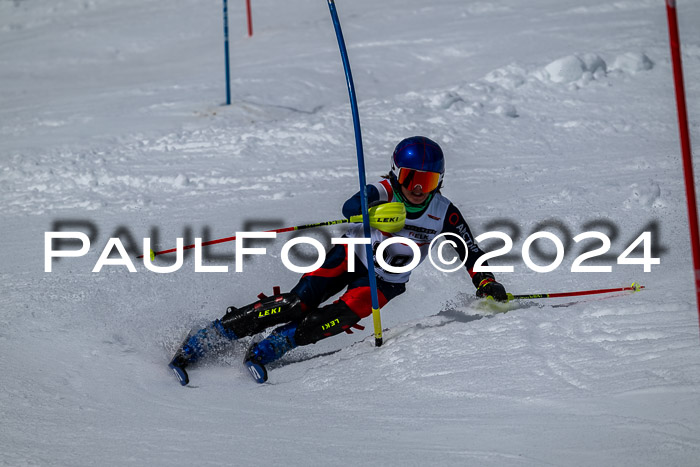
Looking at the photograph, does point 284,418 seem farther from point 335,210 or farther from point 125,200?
point 125,200

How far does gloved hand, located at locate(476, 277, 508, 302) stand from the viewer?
4.83m

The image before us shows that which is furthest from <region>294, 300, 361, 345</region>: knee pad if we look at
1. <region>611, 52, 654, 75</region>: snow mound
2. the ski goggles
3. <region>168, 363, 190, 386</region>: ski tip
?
<region>611, 52, 654, 75</region>: snow mound

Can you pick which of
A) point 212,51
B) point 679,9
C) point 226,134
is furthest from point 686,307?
point 212,51

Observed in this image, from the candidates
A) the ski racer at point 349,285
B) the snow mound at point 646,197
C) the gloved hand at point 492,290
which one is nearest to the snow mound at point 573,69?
the snow mound at point 646,197

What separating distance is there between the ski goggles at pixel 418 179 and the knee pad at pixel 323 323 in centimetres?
85

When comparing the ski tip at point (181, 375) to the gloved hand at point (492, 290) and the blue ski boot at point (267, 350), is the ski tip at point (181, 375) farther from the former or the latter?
the gloved hand at point (492, 290)

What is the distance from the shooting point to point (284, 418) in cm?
372

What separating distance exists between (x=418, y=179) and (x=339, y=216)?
2.64 metres

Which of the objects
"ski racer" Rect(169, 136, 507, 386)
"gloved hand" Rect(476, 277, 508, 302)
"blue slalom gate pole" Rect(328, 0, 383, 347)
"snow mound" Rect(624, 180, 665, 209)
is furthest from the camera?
"snow mound" Rect(624, 180, 665, 209)

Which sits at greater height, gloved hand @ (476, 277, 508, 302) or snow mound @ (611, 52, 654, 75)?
snow mound @ (611, 52, 654, 75)

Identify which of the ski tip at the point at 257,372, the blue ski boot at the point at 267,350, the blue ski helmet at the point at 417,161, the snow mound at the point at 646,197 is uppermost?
the blue ski helmet at the point at 417,161

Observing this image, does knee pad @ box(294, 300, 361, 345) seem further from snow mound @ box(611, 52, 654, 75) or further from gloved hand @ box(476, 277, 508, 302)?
Result: snow mound @ box(611, 52, 654, 75)

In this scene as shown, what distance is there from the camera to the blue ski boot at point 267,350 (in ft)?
14.4

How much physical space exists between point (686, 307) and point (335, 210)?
12.2ft
